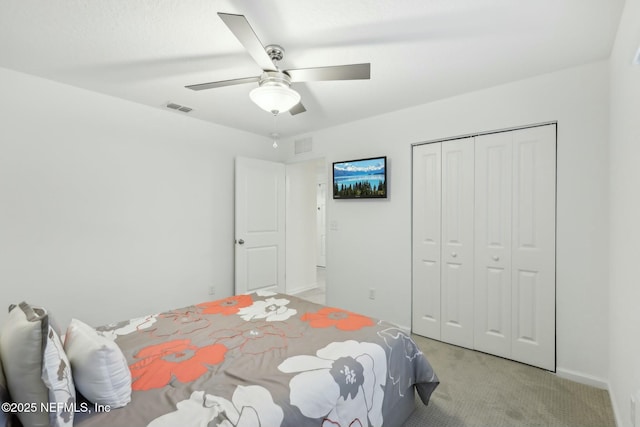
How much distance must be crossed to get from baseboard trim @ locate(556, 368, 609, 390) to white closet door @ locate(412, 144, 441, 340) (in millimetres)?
984

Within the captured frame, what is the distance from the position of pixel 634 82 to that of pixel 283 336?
2268 mm

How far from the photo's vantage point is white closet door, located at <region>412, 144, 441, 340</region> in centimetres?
307

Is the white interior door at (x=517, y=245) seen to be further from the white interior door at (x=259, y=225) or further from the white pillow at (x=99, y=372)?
the white pillow at (x=99, y=372)

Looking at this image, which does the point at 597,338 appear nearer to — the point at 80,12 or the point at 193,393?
the point at 193,393

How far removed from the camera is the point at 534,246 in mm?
2521

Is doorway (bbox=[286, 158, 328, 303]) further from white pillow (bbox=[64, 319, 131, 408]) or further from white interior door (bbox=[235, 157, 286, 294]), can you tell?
white pillow (bbox=[64, 319, 131, 408])

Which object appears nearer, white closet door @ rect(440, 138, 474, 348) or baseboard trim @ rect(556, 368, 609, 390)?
baseboard trim @ rect(556, 368, 609, 390)

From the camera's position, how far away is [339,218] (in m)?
3.86

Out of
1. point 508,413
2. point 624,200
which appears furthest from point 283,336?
point 624,200

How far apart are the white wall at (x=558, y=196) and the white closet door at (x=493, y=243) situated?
0.83ft

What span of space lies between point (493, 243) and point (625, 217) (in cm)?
107

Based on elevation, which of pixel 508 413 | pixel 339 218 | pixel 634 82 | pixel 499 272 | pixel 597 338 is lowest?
pixel 508 413

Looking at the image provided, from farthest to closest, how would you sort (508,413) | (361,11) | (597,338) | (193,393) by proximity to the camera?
(597,338), (508,413), (361,11), (193,393)

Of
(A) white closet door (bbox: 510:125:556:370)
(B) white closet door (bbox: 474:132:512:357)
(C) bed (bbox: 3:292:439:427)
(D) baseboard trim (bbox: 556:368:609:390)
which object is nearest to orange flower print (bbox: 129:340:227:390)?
(C) bed (bbox: 3:292:439:427)
